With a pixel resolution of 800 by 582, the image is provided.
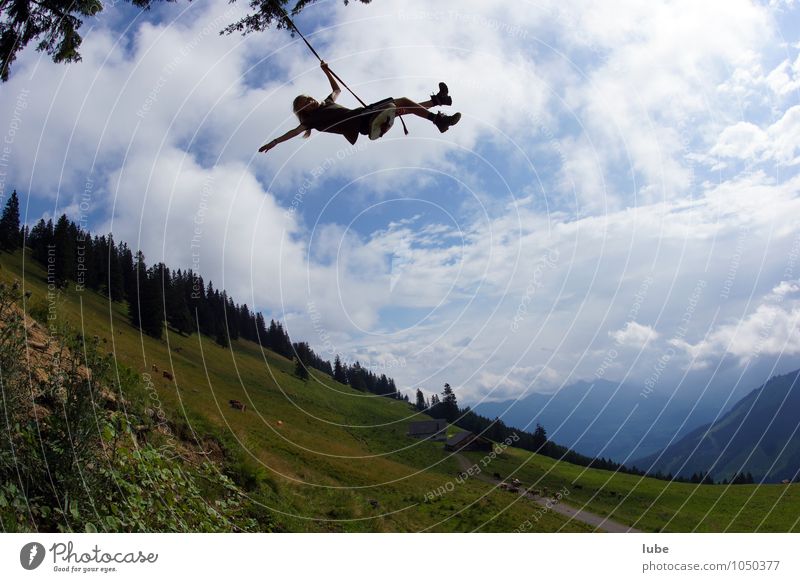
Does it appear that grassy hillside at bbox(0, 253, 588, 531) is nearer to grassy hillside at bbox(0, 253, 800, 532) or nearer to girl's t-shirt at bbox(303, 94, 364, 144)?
grassy hillside at bbox(0, 253, 800, 532)

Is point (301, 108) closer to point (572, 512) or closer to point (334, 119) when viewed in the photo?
point (334, 119)

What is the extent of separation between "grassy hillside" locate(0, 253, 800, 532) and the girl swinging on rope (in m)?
4.96

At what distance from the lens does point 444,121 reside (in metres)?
6.73

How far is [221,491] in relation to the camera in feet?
30.4

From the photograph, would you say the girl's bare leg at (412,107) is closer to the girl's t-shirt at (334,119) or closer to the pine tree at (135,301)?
the girl's t-shirt at (334,119)

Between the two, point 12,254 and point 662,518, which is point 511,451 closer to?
point 662,518

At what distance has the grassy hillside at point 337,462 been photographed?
1044 cm

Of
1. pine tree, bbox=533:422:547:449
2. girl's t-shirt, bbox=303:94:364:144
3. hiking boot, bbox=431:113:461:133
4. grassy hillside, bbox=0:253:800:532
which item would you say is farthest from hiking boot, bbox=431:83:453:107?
pine tree, bbox=533:422:547:449

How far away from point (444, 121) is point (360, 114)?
43.9 inches

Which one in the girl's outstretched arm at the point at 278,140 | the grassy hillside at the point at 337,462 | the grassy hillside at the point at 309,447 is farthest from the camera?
the grassy hillside at the point at 337,462

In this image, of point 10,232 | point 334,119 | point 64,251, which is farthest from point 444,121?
point 10,232

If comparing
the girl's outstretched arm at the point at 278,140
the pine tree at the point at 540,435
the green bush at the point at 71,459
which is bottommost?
the pine tree at the point at 540,435

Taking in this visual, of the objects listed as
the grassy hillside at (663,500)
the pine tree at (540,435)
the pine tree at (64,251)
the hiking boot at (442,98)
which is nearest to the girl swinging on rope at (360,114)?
the hiking boot at (442,98)

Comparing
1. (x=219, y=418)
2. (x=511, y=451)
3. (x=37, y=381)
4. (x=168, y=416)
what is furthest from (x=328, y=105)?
(x=511, y=451)
